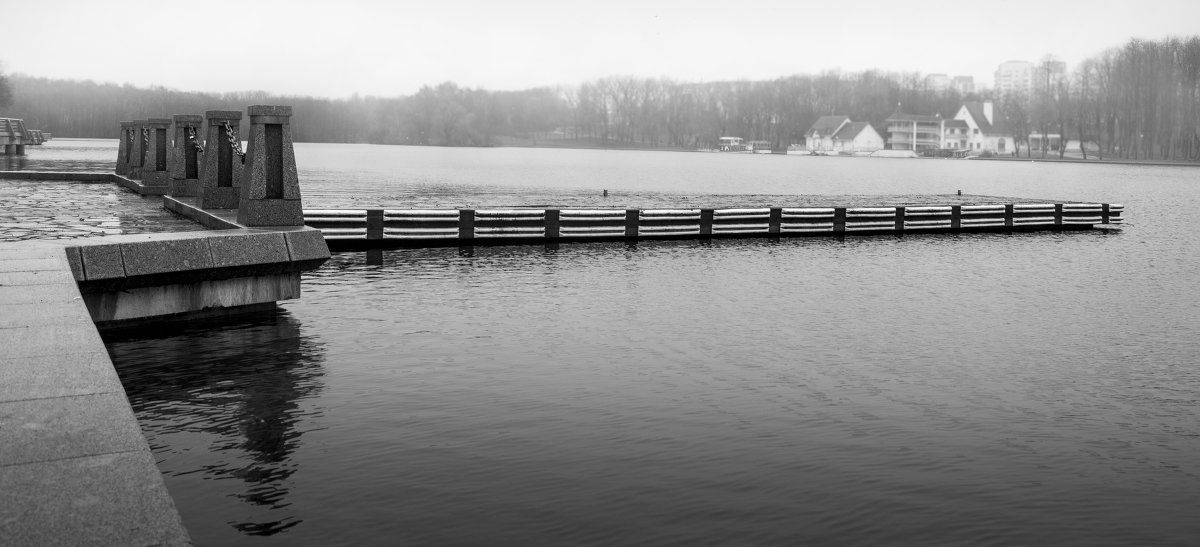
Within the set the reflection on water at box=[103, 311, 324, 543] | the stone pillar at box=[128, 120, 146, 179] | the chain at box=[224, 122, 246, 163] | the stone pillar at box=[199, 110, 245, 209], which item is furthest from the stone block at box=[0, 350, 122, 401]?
the stone pillar at box=[128, 120, 146, 179]

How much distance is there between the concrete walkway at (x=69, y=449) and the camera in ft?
15.4

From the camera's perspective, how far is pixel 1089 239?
38.0 metres

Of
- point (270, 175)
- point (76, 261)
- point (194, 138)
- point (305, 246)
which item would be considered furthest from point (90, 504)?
point (194, 138)

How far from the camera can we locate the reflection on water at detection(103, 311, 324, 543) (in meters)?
8.85

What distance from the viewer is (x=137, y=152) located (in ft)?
119

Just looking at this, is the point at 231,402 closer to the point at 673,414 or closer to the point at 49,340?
the point at 49,340

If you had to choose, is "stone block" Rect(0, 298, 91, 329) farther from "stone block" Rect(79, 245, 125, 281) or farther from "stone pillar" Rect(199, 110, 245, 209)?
"stone pillar" Rect(199, 110, 245, 209)

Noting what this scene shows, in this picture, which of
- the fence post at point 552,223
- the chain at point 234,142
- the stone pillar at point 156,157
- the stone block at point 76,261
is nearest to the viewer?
the stone block at point 76,261

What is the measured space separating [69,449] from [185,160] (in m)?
20.7

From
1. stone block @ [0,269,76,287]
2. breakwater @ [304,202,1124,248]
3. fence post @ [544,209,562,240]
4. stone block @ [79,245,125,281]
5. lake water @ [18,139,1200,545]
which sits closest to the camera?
lake water @ [18,139,1200,545]

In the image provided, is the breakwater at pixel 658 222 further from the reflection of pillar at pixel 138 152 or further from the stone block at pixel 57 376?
the stone block at pixel 57 376

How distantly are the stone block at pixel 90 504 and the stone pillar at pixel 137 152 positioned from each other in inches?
1285

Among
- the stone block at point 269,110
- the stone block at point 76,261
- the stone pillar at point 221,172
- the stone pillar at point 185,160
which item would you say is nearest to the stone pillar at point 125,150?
the stone pillar at point 185,160

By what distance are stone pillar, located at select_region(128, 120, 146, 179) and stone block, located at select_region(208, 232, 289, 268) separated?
2262 cm
